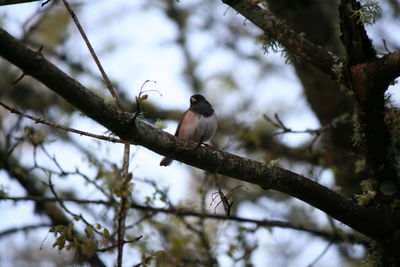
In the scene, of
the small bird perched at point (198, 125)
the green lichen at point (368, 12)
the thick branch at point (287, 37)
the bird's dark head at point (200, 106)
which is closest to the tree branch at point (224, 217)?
the small bird perched at point (198, 125)

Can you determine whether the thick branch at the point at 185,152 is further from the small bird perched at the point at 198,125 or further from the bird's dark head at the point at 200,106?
the bird's dark head at the point at 200,106

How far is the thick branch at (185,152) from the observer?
178 cm

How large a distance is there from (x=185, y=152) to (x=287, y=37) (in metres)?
1.08

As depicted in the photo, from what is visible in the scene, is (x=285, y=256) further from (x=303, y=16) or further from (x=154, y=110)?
(x=303, y=16)

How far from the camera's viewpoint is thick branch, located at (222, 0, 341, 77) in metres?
2.82

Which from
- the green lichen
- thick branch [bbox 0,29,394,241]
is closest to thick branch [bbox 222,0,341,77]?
the green lichen

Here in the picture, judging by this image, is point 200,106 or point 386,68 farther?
point 200,106

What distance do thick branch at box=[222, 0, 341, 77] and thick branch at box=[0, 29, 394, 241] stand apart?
757 millimetres

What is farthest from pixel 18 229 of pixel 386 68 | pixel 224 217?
pixel 386 68

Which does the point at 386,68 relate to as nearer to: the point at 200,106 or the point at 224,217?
the point at 224,217

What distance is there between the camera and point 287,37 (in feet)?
9.39

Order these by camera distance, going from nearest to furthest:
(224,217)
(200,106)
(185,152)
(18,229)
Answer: (185,152), (224,217), (18,229), (200,106)

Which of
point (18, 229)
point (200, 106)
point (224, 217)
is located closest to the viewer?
point (224, 217)

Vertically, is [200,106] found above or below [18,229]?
above
